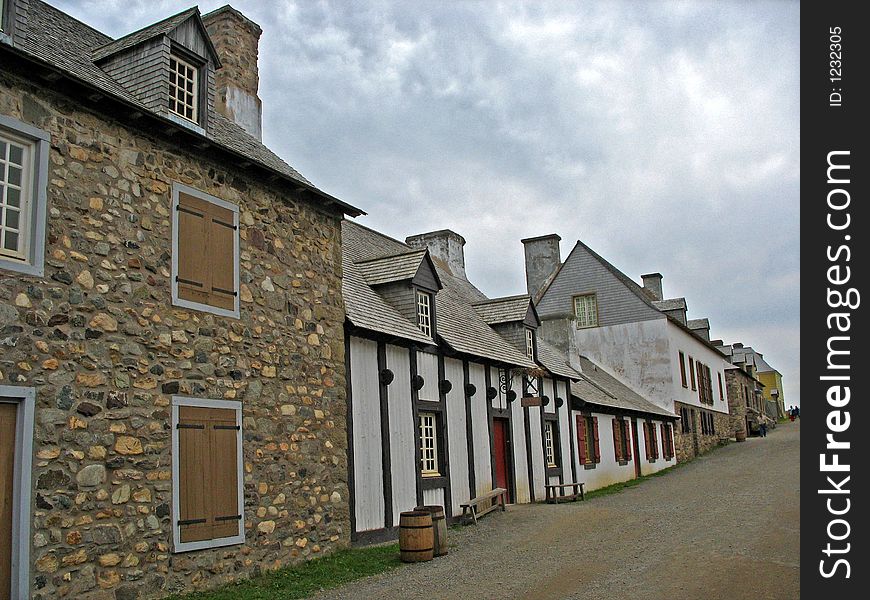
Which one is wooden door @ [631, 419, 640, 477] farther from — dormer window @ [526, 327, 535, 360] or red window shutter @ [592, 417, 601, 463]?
dormer window @ [526, 327, 535, 360]

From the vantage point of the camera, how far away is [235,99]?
47.1 feet

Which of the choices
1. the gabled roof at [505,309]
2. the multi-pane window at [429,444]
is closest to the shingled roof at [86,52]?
the multi-pane window at [429,444]

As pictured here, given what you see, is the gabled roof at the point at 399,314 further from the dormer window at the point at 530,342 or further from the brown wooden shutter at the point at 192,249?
the brown wooden shutter at the point at 192,249

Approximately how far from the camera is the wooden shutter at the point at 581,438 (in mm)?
23188

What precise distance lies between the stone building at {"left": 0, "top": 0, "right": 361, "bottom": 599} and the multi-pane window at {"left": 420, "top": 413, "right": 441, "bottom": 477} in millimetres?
3395

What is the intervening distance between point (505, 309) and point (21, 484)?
1513 cm

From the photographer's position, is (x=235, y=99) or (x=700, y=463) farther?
(x=700, y=463)

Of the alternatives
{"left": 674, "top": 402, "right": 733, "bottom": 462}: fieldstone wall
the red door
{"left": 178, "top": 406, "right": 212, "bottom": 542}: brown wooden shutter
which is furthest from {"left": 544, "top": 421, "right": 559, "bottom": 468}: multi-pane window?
{"left": 178, "top": 406, "right": 212, "bottom": 542}: brown wooden shutter

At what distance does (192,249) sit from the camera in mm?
9938

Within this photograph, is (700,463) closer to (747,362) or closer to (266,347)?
(266,347)

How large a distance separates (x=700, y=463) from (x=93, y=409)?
26.5 m

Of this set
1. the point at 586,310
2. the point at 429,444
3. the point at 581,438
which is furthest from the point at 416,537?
the point at 586,310

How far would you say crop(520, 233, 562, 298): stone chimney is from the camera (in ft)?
116
